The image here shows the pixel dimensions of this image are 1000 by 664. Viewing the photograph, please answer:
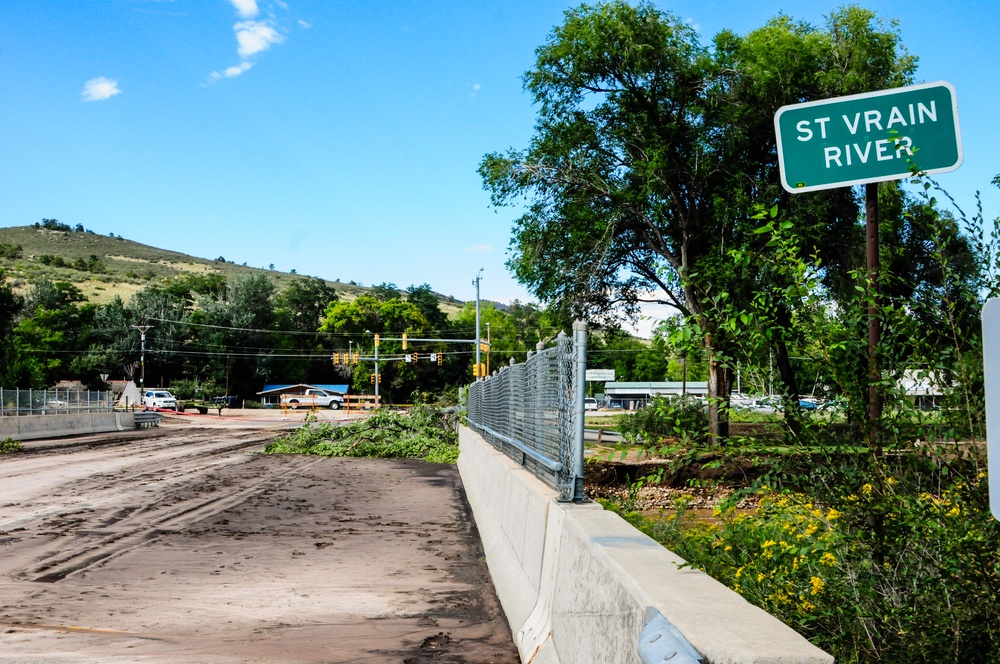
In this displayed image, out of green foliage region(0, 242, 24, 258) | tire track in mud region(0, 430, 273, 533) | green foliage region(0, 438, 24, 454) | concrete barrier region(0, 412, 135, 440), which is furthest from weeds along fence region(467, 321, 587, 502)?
green foliage region(0, 242, 24, 258)

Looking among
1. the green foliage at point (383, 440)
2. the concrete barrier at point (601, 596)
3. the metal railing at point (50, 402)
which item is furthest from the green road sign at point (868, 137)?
the metal railing at point (50, 402)

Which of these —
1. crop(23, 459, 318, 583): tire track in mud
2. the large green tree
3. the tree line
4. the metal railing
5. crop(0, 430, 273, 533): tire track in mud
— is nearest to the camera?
crop(23, 459, 318, 583): tire track in mud

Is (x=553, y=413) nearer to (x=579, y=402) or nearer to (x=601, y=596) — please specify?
(x=579, y=402)

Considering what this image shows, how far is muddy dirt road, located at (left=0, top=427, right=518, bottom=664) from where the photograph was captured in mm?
5957

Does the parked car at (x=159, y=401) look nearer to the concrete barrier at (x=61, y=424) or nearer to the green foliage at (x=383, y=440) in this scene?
the concrete barrier at (x=61, y=424)

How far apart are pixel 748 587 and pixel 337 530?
7722 millimetres

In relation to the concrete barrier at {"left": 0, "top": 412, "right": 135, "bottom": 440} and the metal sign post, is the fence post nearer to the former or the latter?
the metal sign post

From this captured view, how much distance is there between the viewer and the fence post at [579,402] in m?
6.32

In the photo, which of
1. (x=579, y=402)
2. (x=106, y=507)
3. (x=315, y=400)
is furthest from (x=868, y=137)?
(x=315, y=400)

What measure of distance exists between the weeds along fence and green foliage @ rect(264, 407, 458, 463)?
15623mm

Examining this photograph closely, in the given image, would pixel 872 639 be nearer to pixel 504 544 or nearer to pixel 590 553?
pixel 590 553

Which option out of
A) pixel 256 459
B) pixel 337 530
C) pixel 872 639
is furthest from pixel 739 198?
pixel 872 639

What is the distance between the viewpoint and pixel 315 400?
9738cm

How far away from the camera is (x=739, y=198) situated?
82.0 ft
